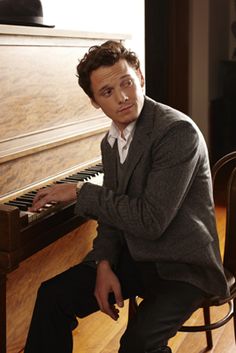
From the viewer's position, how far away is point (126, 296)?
1.69 meters

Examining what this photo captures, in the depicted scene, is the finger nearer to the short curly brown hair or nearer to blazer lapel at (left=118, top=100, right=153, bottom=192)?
blazer lapel at (left=118, top=100, right=153, bottom=192)

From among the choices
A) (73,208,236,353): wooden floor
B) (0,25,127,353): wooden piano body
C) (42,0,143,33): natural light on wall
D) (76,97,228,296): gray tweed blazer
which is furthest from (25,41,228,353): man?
(42,0,143,33): natural light on wall

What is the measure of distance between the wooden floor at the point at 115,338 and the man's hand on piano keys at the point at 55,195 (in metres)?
0.84

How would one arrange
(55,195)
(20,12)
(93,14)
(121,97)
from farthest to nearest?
(93,14) → (20,12) → (55,195) → (121,97)

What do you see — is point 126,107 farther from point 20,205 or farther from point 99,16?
point 99,16

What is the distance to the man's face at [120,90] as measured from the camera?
1573 millimetres

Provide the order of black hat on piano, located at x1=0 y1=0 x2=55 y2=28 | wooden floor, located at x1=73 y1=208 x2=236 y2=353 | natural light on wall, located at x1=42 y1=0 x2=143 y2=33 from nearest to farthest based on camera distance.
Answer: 1. black hat on piano, located at x1=0 y1=0 x2=55 y2=28
2. wooden floor, located at x1=73 y1=208 x2=236 y2=353
3. natural light on wall, located at x1=42 y1=0 x2=143 y2=33

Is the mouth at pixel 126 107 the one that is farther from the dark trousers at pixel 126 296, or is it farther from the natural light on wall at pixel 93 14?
the natural light on wall at pixel 93 14

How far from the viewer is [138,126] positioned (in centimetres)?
157

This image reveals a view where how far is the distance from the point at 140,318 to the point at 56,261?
0.99 meters

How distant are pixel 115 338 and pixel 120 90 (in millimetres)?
1211

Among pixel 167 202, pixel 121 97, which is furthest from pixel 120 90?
pixel 167 202

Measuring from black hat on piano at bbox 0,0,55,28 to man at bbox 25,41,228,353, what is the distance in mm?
382

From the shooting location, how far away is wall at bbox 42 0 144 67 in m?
2.39
